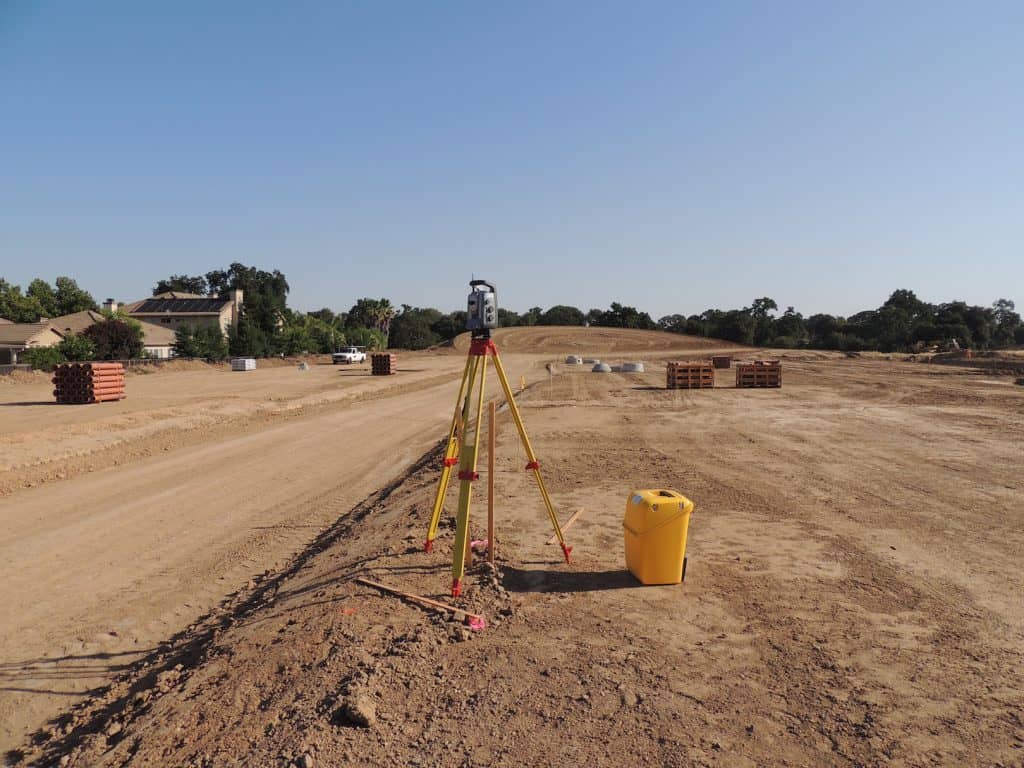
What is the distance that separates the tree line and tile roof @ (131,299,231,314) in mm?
5354

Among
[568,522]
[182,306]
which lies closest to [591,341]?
[182,306]

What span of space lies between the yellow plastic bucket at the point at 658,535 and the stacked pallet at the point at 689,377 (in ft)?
81.4

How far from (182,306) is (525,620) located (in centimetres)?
8560

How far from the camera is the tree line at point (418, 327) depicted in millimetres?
55438

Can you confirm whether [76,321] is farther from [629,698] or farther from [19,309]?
[629,698]

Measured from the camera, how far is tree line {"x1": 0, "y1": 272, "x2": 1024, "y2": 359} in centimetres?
5544

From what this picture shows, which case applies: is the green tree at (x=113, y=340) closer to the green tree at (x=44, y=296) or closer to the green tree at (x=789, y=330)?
the green tree at (x=44, y=296)

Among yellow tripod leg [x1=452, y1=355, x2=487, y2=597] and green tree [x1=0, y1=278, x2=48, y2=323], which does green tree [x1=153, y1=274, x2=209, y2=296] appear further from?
yellow tripod leg [x1=452, y1=355, x2=487, y2=597]

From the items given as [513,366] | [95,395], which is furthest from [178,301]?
[95,395]

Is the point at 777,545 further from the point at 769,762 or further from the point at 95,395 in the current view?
the point at 95,395

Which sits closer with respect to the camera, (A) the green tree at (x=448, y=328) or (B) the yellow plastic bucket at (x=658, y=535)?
(B) the yellow plastic bucket at (x=658, y=535)

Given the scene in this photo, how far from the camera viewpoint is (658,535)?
6.12m

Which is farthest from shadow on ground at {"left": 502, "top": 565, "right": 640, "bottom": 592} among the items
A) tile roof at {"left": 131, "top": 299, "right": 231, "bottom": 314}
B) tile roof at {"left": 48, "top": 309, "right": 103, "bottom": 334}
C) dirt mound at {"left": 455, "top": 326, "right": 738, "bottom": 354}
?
tile roof at {"left": 131, "top": 299, "right": 231, "bottom": 314}

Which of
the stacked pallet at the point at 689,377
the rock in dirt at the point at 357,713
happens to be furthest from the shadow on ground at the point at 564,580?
the stacked pallet at the point at 689,377
